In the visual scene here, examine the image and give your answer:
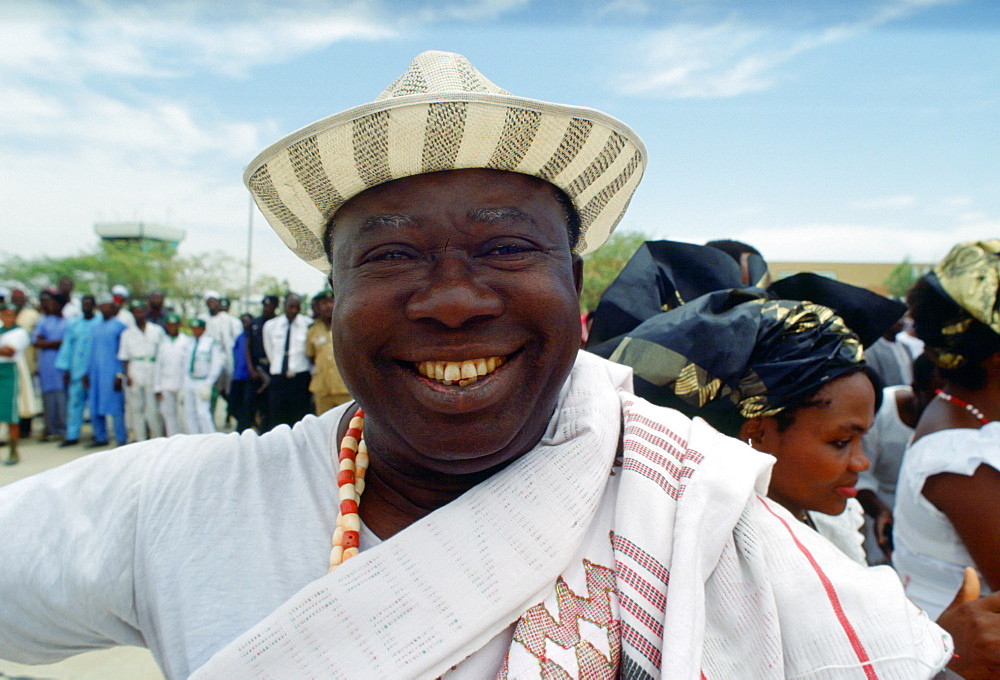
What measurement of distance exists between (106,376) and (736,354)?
8791 mm

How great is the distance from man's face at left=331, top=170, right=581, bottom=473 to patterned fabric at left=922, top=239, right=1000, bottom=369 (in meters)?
1.77

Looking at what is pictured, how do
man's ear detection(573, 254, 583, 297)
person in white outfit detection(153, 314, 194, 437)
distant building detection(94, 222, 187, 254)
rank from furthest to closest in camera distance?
distant building detection(94, 222, 187, 254) < person in white outfit detection(153, 314, 194, 437) < man's ear detection(573, 254, 583, 297)

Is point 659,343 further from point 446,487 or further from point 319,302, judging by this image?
point 319,302

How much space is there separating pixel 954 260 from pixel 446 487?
6.95 ft

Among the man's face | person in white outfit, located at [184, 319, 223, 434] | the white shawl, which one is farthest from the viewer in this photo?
person in white outfit, located at [184, 319, 223, 434]

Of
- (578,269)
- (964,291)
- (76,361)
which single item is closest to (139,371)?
(76,361)

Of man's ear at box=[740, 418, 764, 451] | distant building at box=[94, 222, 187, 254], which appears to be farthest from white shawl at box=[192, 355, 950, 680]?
distant building at box=[94, 222, 187, 254]

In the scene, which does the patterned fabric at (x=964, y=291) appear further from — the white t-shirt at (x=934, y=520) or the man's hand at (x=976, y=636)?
the man's hand at (x=976, y=636)

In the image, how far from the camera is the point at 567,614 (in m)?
1.12

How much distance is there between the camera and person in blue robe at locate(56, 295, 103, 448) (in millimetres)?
8422

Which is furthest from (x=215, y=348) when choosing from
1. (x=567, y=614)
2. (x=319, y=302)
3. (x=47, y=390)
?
(x=567, y=614)

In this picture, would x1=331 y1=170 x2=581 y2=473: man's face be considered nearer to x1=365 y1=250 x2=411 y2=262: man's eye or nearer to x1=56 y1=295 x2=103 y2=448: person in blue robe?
x1=365 y1=250 x2=411 y2=262: man's eye

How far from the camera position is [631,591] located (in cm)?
112

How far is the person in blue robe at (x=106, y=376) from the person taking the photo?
8.33 metres
